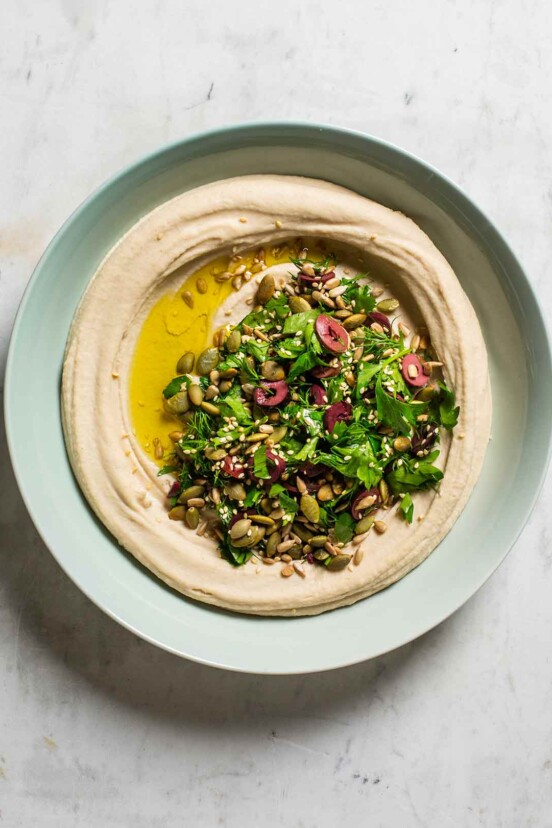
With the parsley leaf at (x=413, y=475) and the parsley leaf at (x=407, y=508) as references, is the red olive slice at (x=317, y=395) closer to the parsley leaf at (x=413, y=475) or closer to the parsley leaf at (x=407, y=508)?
the parsley leaf at (x=413, y=475)

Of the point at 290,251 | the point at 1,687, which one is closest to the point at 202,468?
the point at 290,251

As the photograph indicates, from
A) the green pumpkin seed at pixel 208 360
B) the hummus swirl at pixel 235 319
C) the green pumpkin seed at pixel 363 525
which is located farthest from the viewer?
the green pumpkin seed at pixel 363 525

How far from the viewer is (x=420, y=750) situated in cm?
389

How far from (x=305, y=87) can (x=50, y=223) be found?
155 centimetres

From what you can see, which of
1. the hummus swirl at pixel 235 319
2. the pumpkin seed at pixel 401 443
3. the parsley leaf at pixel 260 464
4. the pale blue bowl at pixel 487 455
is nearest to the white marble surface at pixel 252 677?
the pale blue bowl at pixel 487 455

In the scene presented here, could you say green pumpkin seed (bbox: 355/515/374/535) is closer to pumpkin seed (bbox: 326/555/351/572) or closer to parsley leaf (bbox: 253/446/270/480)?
pumpkin seed (bbox: 326/555/351/572)

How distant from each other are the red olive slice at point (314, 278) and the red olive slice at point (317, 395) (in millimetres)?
517

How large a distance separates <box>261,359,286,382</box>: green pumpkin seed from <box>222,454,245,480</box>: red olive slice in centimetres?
44

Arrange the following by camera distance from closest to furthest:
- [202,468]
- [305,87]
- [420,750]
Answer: [202,468] → [305,87] → [420,750]

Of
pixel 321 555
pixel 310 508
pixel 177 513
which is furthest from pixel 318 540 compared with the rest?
pixel 177 513

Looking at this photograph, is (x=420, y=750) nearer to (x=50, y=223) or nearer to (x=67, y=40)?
(x=50, y=223)

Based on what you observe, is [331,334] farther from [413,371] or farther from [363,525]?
[363,525]

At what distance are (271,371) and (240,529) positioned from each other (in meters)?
0.80

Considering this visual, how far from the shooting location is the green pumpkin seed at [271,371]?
334 cm
